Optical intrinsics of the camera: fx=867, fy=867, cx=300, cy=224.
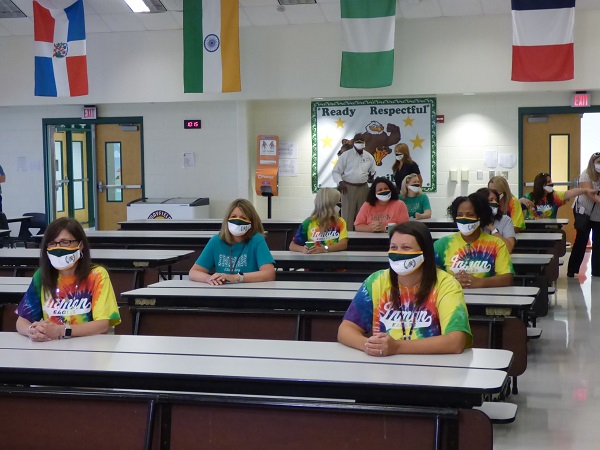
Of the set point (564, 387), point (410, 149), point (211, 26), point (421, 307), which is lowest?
point (564, 387)

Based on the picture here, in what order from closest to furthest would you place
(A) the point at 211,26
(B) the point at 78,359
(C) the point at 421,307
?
(B) the point at 78,359
(C) the point at 421,307
(A) the point at 211,26

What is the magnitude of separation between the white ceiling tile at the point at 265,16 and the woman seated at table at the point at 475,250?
7699 millimetres

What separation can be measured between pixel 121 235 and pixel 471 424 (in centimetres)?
599

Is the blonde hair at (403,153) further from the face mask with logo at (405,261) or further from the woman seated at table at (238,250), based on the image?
the face mask with logo at (405,261)

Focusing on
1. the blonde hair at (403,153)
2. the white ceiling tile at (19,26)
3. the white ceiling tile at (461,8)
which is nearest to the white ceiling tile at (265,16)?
the white ceiling tile at (461,8)

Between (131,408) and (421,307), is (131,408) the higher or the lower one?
the lower one

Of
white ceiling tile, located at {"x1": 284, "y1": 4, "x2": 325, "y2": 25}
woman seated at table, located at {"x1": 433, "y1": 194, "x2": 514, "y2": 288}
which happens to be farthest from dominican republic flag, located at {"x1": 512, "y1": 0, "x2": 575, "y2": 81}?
woman seated at table, located at {"x1": 433, "y1": 194, "x2": 514, "y2": 288}

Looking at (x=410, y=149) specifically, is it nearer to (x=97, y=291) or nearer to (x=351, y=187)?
(x=351, y=187)

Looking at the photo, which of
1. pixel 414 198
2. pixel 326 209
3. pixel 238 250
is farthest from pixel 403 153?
pixel 238 250

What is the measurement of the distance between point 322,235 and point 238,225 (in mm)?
1873

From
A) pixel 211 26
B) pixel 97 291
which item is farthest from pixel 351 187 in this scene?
pixel 97 291

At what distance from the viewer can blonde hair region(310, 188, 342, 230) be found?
6.86 metres

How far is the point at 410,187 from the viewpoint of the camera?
9.45 m

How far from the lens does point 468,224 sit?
481 cm
